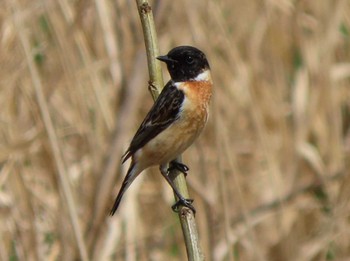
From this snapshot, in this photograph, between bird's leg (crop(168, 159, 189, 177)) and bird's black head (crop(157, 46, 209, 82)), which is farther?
bird's black head (crop(157, 46, 209, 82))

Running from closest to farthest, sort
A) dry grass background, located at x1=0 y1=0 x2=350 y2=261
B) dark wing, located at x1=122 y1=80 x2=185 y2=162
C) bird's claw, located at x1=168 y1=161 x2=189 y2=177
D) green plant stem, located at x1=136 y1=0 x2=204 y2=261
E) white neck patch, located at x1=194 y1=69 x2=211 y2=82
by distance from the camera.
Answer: green plant stem, located at x1=136 y1=0 x2=204 y2=261 → bird's claw, located at x1=168 y1=161 x2=189 y2=177 → dark wing, located at x1=122 y1=80 x2=185 y2=162 → white neck patch, located at x1=194 y1=69 x2=211 y2=82 → dry grass background, located at x1=0 y1=0 x2=350 y2=261

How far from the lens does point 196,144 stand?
374 cm

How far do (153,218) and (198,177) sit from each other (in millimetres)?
377

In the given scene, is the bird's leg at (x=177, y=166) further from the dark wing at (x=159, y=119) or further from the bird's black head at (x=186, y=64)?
the bird's black head at (x=186, y=64)

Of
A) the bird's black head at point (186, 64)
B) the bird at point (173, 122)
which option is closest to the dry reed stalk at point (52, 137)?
the bird at point (173, 122)

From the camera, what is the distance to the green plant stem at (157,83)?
2137 mm

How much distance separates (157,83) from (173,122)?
487 millimetres

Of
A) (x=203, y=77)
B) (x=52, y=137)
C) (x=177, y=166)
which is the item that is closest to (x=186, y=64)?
(x=203, y=77)

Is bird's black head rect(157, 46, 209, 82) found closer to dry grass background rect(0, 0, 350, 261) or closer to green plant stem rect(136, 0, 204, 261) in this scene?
dry grass background rect(0, 0, 350, 261)

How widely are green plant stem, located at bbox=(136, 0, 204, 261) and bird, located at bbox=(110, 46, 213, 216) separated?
335mm

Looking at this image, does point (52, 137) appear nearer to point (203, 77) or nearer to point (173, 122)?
point (173, 122)

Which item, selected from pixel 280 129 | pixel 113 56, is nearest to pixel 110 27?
pixel 113 56

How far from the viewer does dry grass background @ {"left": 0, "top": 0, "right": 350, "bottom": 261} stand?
344 cm

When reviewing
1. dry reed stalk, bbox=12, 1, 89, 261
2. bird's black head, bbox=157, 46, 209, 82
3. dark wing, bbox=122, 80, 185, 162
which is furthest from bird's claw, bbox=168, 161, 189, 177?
dry reed stalk, bbox=12, 1, 89, 261
